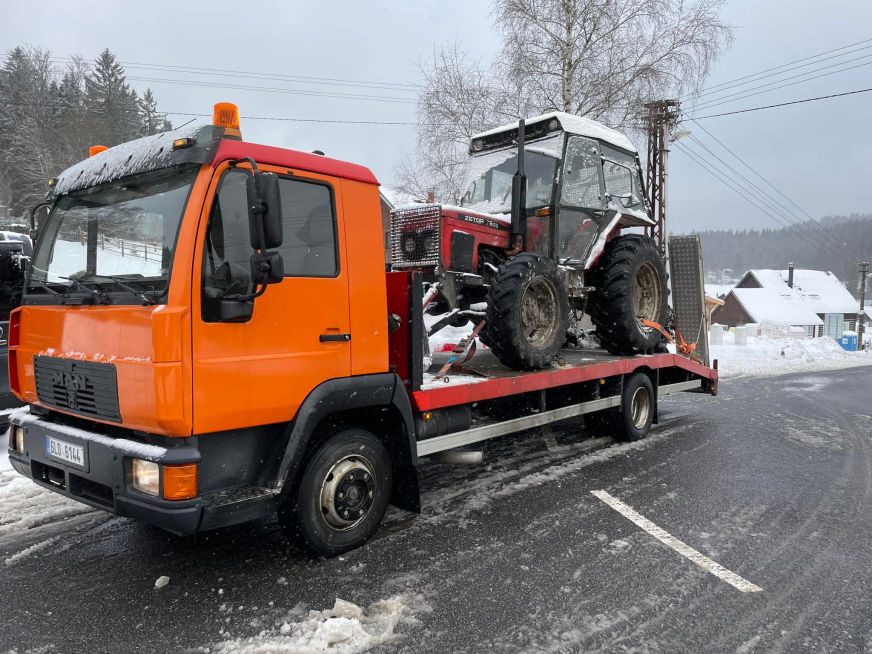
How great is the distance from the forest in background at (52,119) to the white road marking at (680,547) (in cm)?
3263

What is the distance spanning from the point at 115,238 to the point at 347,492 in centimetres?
197

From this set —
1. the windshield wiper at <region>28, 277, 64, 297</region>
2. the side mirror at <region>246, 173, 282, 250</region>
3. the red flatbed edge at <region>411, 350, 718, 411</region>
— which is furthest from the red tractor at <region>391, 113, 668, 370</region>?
the windshield wiper at <region>28, 277, 64, 297</region>

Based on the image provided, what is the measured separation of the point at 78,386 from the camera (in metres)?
3.12

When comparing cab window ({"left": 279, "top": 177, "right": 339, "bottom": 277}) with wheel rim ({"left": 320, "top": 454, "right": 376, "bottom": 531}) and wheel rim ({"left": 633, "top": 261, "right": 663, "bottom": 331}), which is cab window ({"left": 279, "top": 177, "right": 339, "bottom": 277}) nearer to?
wheel rim ({"left": 320, "top": 454, "right": 376, "bottom": 531})

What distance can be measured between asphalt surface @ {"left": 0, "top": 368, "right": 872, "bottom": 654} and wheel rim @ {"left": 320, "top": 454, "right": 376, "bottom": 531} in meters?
0.24

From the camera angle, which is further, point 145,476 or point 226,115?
point 226,115

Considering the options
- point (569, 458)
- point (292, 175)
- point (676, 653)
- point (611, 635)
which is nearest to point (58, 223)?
point (292, 175)

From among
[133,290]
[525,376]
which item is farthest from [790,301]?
[133,290]

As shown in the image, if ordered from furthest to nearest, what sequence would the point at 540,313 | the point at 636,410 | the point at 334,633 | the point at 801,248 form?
the point at 801,248, the point at 636,410, the point at 540,313, the point at 334,633

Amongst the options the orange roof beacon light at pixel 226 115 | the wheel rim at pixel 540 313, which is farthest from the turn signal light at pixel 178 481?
the wheel rim at pixel 540 313

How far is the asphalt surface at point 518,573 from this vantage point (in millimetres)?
2764

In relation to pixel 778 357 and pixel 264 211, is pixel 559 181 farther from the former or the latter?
pixel 778 357

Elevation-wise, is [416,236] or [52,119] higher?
[52,119]

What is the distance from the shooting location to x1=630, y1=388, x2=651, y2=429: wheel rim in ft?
22.1
